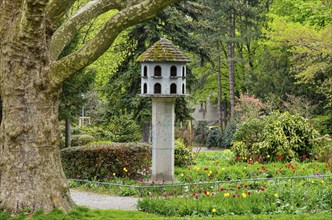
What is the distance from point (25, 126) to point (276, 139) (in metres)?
10.1

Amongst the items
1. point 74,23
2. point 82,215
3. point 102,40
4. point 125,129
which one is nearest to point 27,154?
point 82,215

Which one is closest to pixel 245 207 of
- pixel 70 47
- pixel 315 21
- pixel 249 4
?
pixel 70 47

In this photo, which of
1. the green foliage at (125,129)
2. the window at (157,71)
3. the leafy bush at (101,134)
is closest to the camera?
the window at (157,71)

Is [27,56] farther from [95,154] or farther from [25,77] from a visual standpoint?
[95,154]

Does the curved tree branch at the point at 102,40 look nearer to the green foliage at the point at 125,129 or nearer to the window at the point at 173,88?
the window at the point at 173,88

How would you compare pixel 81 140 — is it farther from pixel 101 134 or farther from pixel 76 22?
pixel 76 22

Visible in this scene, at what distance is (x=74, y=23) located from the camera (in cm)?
1068

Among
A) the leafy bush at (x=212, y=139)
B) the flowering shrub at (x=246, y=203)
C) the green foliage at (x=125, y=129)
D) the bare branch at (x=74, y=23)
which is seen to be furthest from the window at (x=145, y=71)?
the leafy bush at (x=212, y=139)

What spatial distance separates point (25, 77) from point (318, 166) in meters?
9.78

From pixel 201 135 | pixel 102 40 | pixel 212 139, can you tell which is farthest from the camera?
pixel 201 135

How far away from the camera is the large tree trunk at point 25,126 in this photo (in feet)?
29.1

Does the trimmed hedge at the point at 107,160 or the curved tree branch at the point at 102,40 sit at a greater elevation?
the curved tree branch at the point at 102,40

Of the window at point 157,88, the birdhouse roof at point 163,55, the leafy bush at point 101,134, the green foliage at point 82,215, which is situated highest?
the birdhouse roof at point 163,55

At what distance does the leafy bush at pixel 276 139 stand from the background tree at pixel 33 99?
9.52 metres
